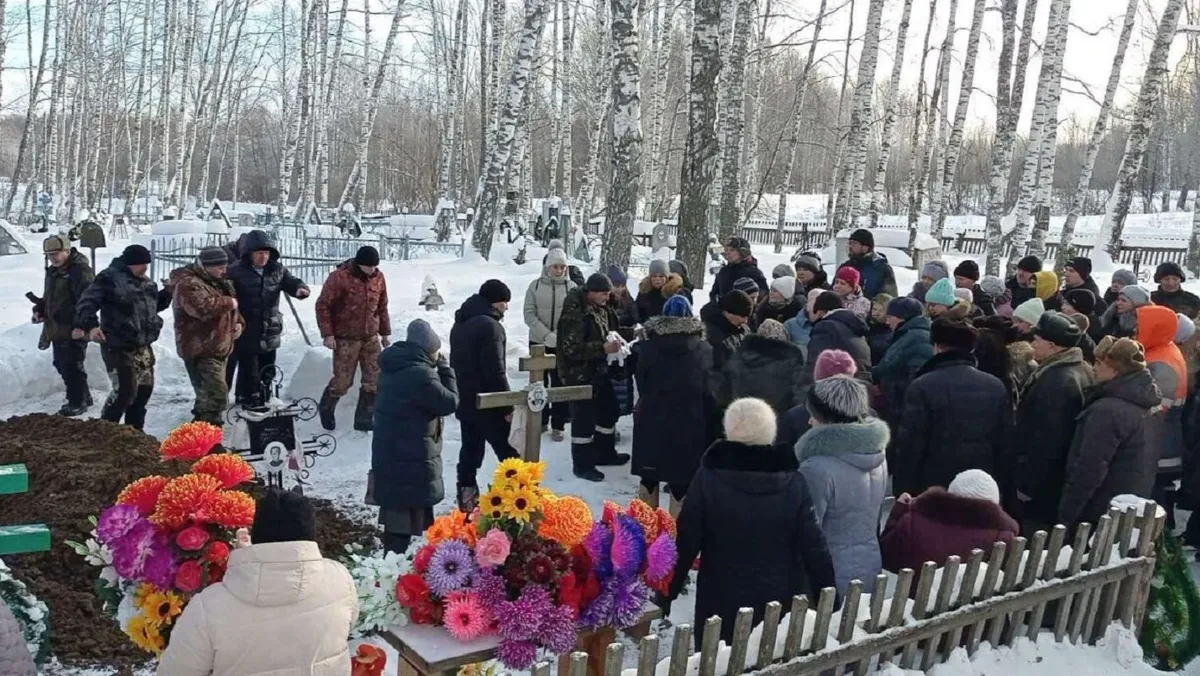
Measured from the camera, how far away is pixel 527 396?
6.68 metres

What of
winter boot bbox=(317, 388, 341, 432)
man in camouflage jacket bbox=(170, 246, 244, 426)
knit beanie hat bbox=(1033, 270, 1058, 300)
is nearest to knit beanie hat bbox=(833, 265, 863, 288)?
knit beanie hat bbox=(1033, 270, 1058, 300)

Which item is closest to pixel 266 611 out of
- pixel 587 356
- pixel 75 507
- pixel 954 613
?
pixel 954 613

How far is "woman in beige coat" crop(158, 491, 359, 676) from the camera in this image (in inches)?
111

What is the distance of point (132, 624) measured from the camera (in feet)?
10.8

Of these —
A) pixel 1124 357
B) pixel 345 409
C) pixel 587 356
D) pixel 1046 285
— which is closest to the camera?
pixel 1124 357

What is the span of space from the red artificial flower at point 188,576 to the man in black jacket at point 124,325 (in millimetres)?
5112

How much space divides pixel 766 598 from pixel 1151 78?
620 inches

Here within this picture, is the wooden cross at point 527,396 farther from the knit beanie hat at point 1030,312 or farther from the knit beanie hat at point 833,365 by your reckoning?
the knit beanie hat at point 1030,312

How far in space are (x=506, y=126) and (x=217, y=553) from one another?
15.3 meters

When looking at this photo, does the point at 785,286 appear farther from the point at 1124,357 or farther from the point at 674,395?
the point at 1124,357

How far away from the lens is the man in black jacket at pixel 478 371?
22.4ft

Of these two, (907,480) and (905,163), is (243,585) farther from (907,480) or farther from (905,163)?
(905,163)

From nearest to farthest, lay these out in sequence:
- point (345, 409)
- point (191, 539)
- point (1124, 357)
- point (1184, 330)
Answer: point (191, 539) → point (1124, 357) → point (1184, 330) → point (345, 409)

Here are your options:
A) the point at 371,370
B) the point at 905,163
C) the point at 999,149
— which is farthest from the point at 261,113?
the point at 371,370
